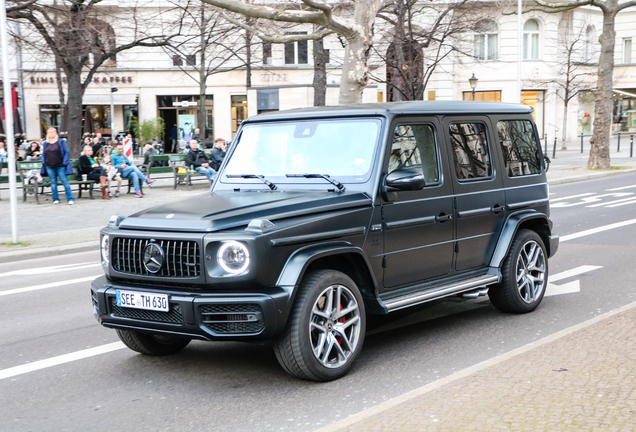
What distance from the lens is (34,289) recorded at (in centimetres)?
920

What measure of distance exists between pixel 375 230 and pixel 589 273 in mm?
4460

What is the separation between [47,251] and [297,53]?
36.3m

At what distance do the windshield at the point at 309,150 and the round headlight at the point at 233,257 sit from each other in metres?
1.24

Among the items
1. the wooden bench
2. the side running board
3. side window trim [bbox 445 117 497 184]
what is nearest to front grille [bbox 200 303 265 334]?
the side running board

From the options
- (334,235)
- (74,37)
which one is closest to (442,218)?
(334,235)

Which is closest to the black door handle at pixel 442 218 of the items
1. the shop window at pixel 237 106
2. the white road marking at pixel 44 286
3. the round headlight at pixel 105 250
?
the round headlight at pixel 105 250

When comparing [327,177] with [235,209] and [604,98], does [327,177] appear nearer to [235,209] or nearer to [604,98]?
[235,209]

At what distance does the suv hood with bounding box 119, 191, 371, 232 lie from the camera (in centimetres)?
496

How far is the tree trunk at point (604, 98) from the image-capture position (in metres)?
25.8

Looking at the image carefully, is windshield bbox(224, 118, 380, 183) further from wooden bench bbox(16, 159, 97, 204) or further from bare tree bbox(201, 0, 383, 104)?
wooden bench bbox(16, 159, 97, 204)

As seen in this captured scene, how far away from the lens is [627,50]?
55031mm

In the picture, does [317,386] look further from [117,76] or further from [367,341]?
[117,76]

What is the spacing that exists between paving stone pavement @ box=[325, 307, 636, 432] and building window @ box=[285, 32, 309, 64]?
42814mm

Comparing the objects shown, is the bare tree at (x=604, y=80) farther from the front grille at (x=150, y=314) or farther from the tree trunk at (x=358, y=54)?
the front grille at (x=150, y=314)
